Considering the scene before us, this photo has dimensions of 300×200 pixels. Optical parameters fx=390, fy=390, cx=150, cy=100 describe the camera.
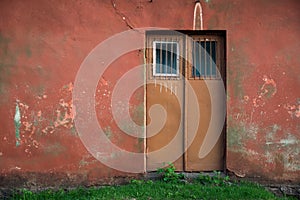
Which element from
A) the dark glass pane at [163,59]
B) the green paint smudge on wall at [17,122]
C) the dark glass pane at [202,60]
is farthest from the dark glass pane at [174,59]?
the green paint smudge on wall at [17,122]

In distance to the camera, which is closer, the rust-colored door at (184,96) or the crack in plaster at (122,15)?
the crack in plaster at (122,15)

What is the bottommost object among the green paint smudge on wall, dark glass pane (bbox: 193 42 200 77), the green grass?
the green grass

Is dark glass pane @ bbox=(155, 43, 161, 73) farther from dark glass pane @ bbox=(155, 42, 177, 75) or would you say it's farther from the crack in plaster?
the crack in plaster

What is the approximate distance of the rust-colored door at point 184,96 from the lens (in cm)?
605

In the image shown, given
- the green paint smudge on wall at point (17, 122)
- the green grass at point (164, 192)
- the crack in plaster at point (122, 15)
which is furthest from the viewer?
the crack in plaster at point (122, 15)

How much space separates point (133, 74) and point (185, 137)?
49.8 inches

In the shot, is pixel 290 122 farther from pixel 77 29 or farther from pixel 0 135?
pixel 0 135

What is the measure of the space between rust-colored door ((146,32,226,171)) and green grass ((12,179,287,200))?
1.67 feet

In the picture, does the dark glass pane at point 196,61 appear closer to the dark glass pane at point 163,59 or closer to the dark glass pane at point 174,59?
the dark glass pane at point 174,59

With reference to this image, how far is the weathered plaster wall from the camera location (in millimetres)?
5703

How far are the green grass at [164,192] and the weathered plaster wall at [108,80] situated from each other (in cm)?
20

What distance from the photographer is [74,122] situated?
576 centimetres

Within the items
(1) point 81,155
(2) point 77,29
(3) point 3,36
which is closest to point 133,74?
(2) point 77,29

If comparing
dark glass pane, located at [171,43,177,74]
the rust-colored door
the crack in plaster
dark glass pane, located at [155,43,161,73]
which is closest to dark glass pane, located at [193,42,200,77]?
the rust-colored door
